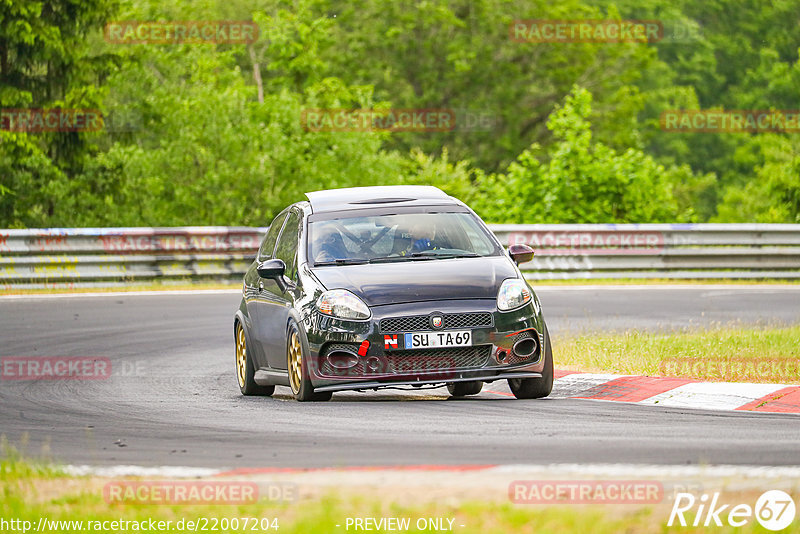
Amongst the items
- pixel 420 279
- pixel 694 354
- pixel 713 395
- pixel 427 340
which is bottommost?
pixel 694 354

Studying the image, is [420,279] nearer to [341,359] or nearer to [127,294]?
[341,359]

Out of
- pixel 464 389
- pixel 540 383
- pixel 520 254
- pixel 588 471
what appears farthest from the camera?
pixel 464 389

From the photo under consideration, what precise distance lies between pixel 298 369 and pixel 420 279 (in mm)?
1125

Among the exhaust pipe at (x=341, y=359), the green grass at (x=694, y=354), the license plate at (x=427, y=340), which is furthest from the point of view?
the green grass at (x=694, y=354)

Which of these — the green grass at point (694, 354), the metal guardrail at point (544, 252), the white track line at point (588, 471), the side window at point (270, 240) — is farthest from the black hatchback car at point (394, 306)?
the metal guardrail at point (544, 252)

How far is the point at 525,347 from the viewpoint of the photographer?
9852 millimetres

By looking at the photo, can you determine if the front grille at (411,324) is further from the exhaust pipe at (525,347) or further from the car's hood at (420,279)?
the exhaust pipe at (525,347)

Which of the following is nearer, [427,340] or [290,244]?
[427,340]

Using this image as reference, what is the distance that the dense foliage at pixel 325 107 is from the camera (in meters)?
29.6

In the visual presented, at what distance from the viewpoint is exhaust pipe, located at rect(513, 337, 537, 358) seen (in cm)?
980

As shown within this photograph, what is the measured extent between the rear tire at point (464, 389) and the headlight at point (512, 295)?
3.76ft

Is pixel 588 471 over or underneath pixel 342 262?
underneath

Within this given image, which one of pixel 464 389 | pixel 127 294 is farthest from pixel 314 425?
pixel 127 294

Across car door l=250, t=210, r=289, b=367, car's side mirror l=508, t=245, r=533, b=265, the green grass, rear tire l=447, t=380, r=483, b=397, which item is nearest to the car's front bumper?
car's side mirror l=508, t=245, r=533, b=265
